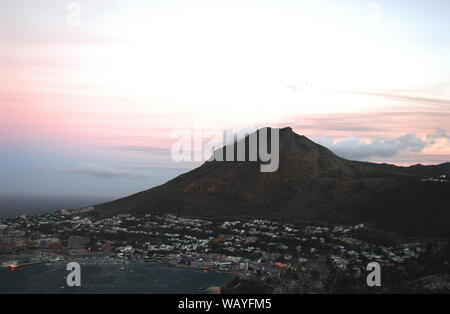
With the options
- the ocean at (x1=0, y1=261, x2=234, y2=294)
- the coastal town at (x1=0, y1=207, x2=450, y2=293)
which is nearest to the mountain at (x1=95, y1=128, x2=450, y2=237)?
the coastal town at (x1=0, y1=207, x2=450, y2=293)

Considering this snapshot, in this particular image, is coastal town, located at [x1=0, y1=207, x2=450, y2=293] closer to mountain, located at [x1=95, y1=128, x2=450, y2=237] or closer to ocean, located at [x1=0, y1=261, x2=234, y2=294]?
ocean, located at [x1=0, y1=261, x2=234, y2=294]

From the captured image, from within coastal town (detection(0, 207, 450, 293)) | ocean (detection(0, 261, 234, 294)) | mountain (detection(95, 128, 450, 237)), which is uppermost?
mountain (detection(95, 128, 450, 237))

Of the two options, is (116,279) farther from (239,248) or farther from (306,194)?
(306,194)

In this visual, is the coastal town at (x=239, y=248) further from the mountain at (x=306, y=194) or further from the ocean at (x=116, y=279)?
the mountain at (x=306, y=194)

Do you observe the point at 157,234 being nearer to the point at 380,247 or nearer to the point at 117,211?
the point at 117,211

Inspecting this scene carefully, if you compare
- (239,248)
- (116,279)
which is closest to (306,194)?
(239,248)

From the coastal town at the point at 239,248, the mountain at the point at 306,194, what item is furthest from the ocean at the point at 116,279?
the mountain at the point at 306,194
